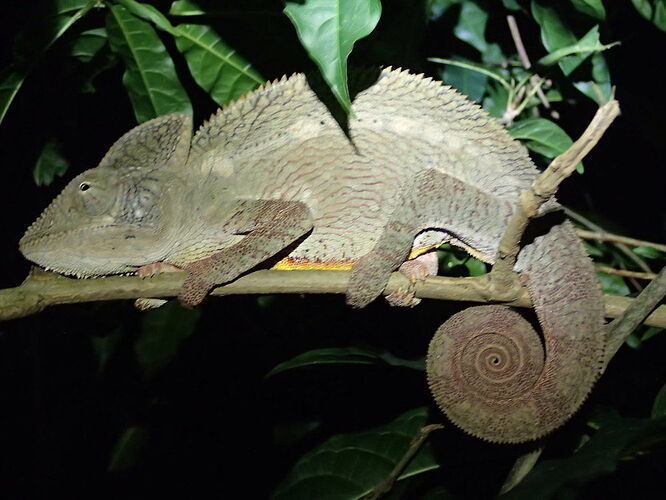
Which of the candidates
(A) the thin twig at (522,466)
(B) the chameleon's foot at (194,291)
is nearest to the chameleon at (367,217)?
(B) the chameleon's foot at (194,291)

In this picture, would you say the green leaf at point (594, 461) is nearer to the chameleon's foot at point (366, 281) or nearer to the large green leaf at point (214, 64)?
the chameleon's foot at point (366, 281)

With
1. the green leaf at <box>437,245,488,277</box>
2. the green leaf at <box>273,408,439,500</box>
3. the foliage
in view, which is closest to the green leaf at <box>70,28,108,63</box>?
the foliage

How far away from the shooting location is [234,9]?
2.45 metres

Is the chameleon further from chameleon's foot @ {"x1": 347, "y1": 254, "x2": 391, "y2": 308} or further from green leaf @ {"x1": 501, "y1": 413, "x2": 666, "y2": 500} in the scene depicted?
green leaf @ {"x1": 501, "y1": 413, "x2": 666, "y2": 500}

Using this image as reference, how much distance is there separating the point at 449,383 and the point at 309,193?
0.80 m

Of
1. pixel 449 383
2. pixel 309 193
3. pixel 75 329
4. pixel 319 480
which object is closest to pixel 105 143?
pixel 75 329

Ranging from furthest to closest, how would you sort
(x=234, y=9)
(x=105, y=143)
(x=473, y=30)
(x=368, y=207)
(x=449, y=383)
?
1. (x=105, y=143)
2. (x=473, y=30)
3. (x=234, y=9)
4. (x=368, y=207)
5. (x=449, y=383)

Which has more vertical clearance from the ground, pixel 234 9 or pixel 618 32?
pixel 234 9

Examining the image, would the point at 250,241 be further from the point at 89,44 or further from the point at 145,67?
the point at 89,44

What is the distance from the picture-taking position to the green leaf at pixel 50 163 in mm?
2770

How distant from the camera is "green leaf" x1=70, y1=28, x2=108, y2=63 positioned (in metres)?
2.60

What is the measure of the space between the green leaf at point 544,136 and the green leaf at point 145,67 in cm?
130

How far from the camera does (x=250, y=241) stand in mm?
2047

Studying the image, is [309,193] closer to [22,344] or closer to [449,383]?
[449,383]
